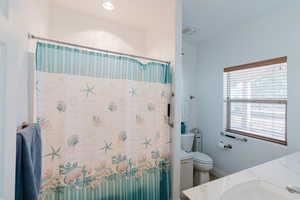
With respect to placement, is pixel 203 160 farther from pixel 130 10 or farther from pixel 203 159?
pixel 130 10

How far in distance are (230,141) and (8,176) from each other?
250cm

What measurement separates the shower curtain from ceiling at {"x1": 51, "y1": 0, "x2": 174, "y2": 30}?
0.72 metres

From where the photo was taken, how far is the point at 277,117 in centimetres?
177

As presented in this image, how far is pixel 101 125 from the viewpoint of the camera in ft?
3.95

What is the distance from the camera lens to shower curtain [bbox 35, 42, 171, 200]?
1.04 meters

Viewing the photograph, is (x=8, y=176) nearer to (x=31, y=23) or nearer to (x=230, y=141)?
(x=31, y=23)

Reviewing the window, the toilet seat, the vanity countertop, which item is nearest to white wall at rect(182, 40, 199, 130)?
the window

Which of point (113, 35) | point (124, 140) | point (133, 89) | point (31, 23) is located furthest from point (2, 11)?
point (113, 35)

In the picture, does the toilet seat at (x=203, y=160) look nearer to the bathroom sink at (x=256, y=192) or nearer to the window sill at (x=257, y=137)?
the window sill at (x=257, y=137)

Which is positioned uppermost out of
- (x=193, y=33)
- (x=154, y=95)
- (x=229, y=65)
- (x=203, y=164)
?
(x=193, y=33)

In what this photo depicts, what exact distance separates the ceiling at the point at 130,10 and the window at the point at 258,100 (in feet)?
4.59

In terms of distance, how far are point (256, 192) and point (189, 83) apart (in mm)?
2093

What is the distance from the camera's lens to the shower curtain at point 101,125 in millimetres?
1035

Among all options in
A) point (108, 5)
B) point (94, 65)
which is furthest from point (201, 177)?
point (108, 5)
